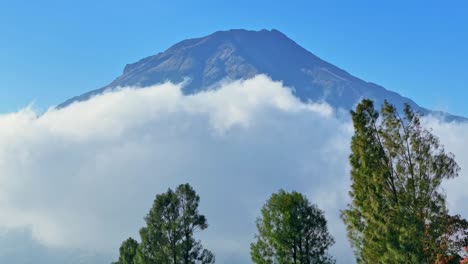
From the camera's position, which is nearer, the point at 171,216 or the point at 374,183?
the point at 374,183

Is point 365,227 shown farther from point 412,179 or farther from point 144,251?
point 144,251

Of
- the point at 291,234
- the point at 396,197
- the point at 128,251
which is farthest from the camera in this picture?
the point at 128,251

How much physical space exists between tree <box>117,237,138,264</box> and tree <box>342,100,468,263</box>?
A: 43.6 meters

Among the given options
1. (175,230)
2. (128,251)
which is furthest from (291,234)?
(128,251)

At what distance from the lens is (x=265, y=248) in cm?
4594

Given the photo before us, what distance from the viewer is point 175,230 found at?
52.1 meters

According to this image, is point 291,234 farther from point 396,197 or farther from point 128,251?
point 128,251

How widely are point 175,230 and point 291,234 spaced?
12.6 meters

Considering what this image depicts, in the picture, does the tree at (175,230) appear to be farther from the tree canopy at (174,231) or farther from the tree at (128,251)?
the tree at (128,251)

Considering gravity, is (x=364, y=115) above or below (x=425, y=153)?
above

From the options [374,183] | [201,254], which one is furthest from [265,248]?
[374,183]

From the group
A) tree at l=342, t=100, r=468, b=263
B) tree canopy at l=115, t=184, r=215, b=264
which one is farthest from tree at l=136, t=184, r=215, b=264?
tree at l=342, t=100, r=468, b=263

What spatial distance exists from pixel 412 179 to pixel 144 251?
35.1 meters

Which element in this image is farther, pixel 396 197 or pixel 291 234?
pixel 291 234
